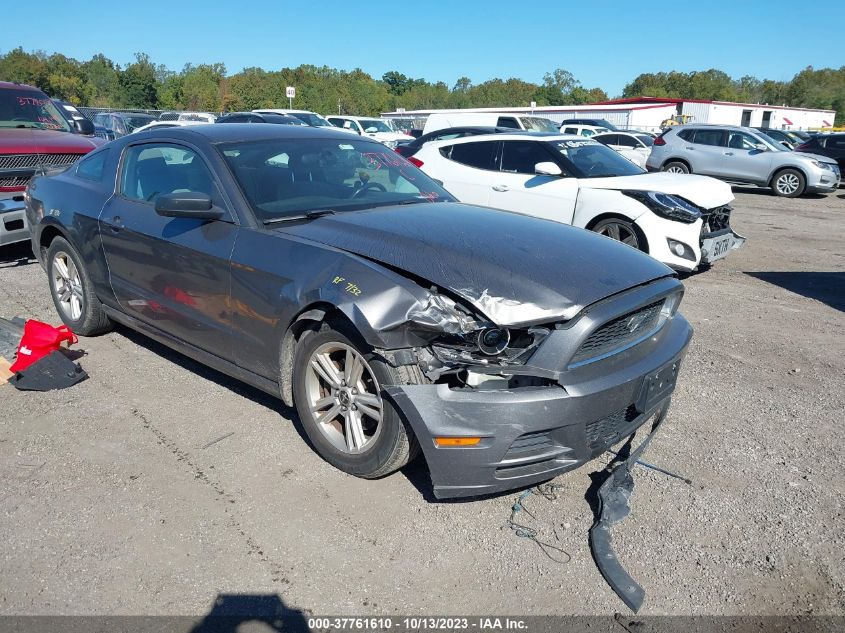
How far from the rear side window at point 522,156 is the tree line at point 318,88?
62.5m

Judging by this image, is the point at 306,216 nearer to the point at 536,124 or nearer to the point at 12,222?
the point at 12,222

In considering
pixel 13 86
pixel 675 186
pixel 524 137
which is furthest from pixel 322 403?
pixel 13 86

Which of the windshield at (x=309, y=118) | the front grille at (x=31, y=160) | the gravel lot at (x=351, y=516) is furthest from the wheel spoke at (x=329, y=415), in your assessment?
the windshield at (x=309, y=118)

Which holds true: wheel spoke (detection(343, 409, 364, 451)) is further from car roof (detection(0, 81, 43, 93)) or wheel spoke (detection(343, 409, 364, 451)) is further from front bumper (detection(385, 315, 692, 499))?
car roof (detection(0, 81, 43, 93))

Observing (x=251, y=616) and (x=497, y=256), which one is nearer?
(x=251, y=616)

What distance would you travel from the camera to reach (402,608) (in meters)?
2.63

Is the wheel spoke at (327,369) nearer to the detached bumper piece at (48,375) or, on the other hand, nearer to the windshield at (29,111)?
the detached bumper piece at (48,375)

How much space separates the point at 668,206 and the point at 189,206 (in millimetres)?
5178

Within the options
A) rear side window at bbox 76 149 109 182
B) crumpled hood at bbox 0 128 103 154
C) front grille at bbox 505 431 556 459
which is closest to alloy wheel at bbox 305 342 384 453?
front grille at bbox 505 431 556 459

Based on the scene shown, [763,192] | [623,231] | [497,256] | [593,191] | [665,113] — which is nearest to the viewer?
[497,256]

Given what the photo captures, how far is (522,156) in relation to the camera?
820 centimetres

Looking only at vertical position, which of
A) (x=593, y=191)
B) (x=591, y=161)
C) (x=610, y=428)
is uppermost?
(x=591, y=161)

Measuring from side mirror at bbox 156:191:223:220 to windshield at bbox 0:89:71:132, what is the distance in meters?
6.63

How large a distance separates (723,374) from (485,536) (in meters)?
2.77
